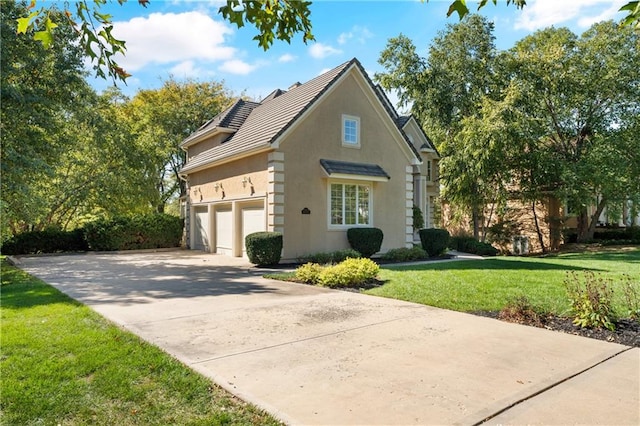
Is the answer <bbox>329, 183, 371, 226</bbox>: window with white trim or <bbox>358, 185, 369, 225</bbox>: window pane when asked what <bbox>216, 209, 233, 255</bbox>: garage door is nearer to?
<bbox>329, 183, 371, 226</bbox>: window with white trim

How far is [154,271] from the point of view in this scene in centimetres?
1350

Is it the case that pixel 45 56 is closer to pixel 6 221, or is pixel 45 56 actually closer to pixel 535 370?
pixel 6 221

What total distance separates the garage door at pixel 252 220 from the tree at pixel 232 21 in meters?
11.5

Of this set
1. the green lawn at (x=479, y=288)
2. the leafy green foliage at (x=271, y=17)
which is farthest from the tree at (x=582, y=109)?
the leafy green foliage at (x=271, y=17)

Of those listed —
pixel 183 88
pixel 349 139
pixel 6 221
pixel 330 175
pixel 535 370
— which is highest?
pixel 183 88

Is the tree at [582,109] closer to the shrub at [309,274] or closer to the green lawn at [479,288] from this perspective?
the green lawn at [479,288]

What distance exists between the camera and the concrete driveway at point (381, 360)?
12.1ft

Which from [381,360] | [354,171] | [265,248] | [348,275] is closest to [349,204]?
[354,171]

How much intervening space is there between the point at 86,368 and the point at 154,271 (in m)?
9.46

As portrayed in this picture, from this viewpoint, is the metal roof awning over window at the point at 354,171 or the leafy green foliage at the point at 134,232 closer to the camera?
the metal roof awning over window at the point at 354,171

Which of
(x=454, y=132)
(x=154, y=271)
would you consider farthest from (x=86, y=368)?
(x=454, y=132)

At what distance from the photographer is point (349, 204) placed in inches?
665

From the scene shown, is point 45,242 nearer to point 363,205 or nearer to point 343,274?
point 363,205

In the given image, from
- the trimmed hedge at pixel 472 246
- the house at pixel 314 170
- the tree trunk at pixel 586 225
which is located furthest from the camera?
the tree trunk at pixel 586 225
